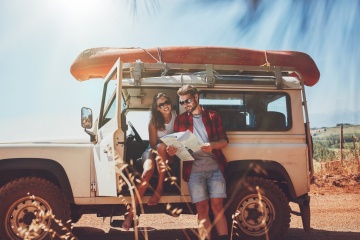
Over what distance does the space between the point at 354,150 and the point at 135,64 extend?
1122 cm

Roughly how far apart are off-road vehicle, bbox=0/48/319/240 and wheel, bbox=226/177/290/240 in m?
0.01

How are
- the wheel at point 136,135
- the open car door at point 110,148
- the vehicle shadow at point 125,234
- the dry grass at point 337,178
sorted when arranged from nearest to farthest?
1. the open car door at point 110,148
2. the wheel at point 136,135
3. the vehicle shadow at point 125,234
4. the dry grass at point 337,178

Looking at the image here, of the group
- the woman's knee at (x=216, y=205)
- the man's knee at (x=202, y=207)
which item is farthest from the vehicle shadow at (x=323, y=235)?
the man's knee at (x=202, y=207)

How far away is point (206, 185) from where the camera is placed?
15.2 feet

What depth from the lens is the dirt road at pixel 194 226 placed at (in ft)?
19.5

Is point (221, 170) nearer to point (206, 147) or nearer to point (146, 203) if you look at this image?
point (206, 147)

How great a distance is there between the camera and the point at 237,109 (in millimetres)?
5262

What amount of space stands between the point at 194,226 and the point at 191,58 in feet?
10.1

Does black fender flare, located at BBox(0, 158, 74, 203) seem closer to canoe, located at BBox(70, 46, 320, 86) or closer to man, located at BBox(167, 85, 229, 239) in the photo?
man, located at BBox(167, 85, 229, 239)

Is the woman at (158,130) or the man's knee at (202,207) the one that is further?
the woman at (158,130)

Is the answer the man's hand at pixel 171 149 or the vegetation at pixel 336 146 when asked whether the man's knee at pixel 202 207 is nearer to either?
the man's hand at pixel 171 149

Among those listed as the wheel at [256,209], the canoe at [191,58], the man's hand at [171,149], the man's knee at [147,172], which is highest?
the canoe at [191,58]

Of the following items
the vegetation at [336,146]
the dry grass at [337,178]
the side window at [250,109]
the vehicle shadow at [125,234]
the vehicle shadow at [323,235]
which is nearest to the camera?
the side window at [250,109]

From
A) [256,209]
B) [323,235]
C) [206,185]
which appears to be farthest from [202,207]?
[323,235]
